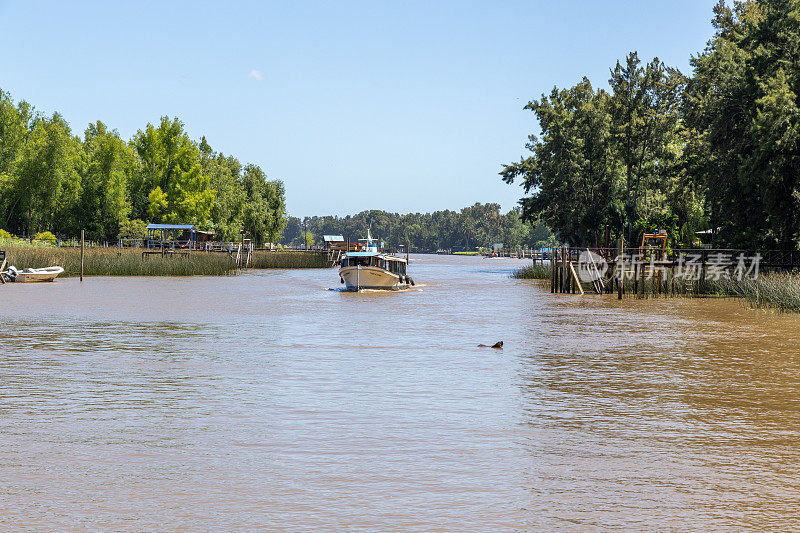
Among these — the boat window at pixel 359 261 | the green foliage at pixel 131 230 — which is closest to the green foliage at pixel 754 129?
the boat window at pixel 359 261

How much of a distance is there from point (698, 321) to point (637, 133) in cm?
4805

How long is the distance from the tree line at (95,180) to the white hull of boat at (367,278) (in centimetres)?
5415

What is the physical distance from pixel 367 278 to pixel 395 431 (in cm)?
4985

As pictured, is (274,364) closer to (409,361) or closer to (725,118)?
(409,361)

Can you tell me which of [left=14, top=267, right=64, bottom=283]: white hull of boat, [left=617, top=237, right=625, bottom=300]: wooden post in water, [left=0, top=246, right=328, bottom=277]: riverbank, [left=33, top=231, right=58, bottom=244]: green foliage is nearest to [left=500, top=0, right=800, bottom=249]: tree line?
[left=617, top=237, right=625, bottom=300]: wooden post in water

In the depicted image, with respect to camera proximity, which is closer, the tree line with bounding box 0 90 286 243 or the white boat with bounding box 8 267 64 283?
the white boat with bounding box 8 267 64 283

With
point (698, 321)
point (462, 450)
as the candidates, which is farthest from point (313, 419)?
point (698, 321)

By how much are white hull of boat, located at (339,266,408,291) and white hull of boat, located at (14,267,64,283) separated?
72.6 feet

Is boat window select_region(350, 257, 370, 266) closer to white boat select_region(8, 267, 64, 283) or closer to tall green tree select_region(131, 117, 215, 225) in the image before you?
white boat select_region(8, 267, 64, 283)

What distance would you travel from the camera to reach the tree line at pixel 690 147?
146 feet

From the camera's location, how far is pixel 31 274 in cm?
6178

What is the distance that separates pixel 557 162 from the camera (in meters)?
89.4

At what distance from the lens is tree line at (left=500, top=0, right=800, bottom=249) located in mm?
44375

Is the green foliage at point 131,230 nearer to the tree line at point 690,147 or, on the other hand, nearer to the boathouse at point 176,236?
the boathouse at point 176,236
